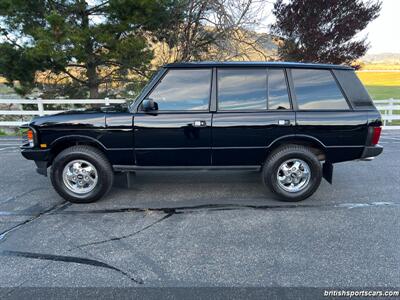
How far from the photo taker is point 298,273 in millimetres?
2537

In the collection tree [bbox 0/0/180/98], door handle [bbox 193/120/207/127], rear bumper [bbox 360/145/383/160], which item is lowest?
rear bumper [bbox 360/145/383/160]

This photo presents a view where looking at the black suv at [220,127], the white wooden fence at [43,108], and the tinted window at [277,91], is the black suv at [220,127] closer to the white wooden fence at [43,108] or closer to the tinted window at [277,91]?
the tinted window at [277,91]

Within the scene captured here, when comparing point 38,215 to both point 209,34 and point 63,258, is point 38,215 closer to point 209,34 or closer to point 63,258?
point 63,258

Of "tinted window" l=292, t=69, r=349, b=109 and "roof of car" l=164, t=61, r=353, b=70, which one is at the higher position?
"roof of car" l=164, t=61, r=353, b=70

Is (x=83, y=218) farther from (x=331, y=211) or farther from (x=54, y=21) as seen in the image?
(x=54, y=21)

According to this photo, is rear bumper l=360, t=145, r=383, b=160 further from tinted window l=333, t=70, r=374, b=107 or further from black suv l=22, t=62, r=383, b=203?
tinted window l=333, t=70, r=374, b=107

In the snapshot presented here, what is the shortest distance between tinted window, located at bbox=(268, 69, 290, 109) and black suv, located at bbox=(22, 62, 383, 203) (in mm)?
14

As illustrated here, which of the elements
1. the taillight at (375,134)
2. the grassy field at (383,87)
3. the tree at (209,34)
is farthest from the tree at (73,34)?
the grassy field at (383,87)

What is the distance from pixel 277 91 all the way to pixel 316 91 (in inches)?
21.7

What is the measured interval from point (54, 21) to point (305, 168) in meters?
8.91

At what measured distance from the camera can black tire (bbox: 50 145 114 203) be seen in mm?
3889

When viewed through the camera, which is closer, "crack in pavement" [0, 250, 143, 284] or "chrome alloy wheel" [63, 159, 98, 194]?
"crack in pavement" [0, 250, 143, 284]

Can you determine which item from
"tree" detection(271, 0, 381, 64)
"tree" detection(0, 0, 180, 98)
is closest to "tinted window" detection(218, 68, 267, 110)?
"tree" detection(0, 0, 180, 98)

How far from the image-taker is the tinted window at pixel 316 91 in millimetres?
3920
